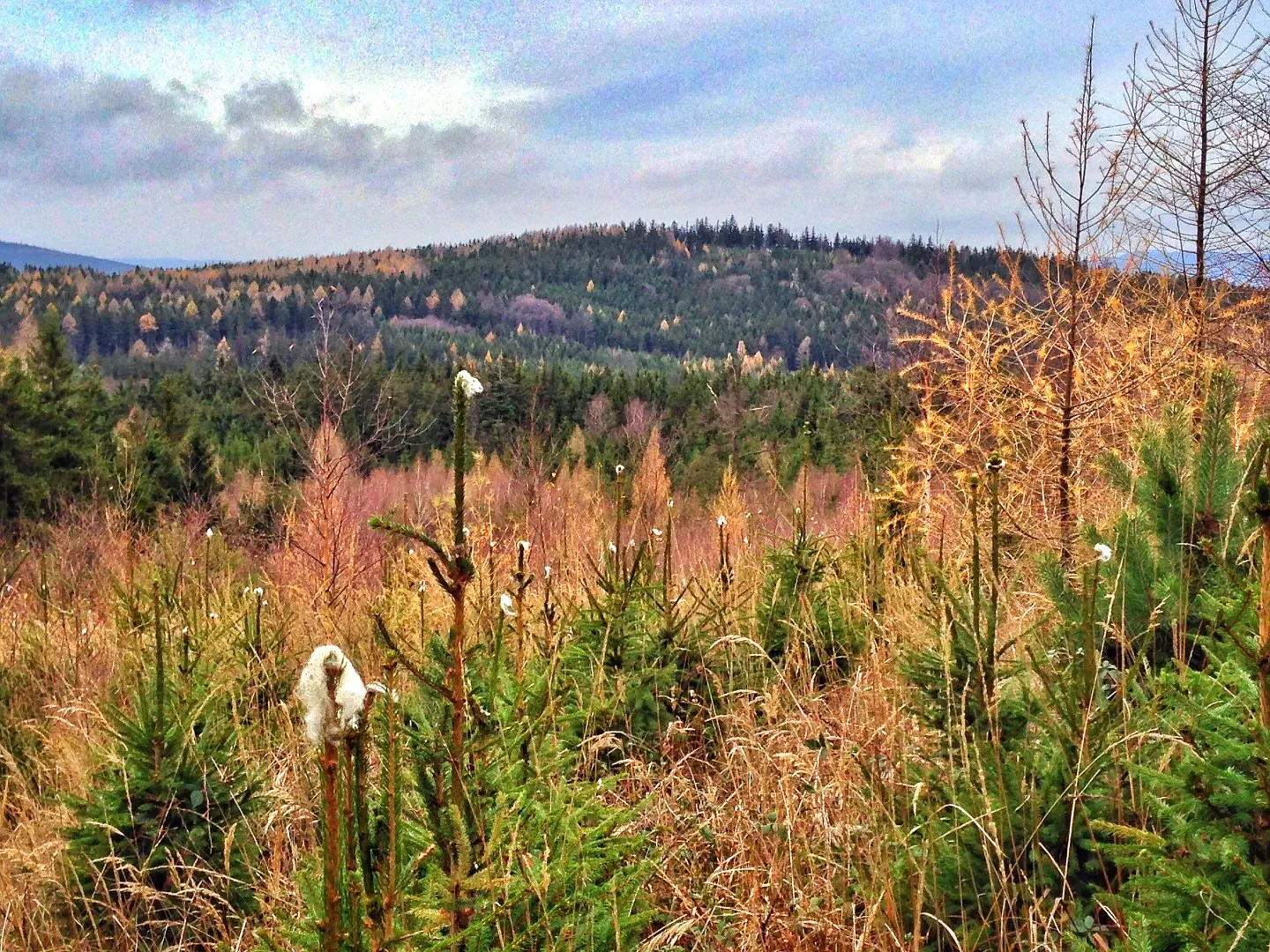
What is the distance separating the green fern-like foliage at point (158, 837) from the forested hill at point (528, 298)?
91795 millimetres

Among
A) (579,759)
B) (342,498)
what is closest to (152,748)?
(579,759)

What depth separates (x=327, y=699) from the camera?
0.73 meters

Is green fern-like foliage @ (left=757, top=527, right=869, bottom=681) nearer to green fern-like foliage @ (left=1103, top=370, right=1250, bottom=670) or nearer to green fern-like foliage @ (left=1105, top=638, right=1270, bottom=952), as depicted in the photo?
green fern-like foliage @ (left=1103, top=370, right=1250, bottom=670)

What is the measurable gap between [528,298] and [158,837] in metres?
154

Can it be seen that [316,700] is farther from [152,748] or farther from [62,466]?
[62,466]

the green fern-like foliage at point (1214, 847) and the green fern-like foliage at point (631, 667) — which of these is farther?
the green fern-like foliage at point (631, 667)

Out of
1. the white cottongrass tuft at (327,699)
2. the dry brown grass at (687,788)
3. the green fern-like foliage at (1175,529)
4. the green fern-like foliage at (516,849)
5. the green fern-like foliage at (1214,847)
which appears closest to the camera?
the white cottongrass tuft at (327,699)

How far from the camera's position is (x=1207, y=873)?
1355 millimetres

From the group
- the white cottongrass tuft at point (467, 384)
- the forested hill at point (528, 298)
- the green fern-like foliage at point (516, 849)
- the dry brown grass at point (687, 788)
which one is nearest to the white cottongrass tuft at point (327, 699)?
the white cottongrass tuft at point (467, 384)

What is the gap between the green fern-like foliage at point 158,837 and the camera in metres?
2.52

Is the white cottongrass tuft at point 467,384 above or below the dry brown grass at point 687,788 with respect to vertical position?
above

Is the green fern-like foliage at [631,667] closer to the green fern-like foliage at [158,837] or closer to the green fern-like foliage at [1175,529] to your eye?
the green fern-like foliage at [158,837]

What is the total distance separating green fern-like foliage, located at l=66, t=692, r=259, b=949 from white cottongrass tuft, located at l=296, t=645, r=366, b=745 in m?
2.09

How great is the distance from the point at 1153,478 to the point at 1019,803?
1.61 m
